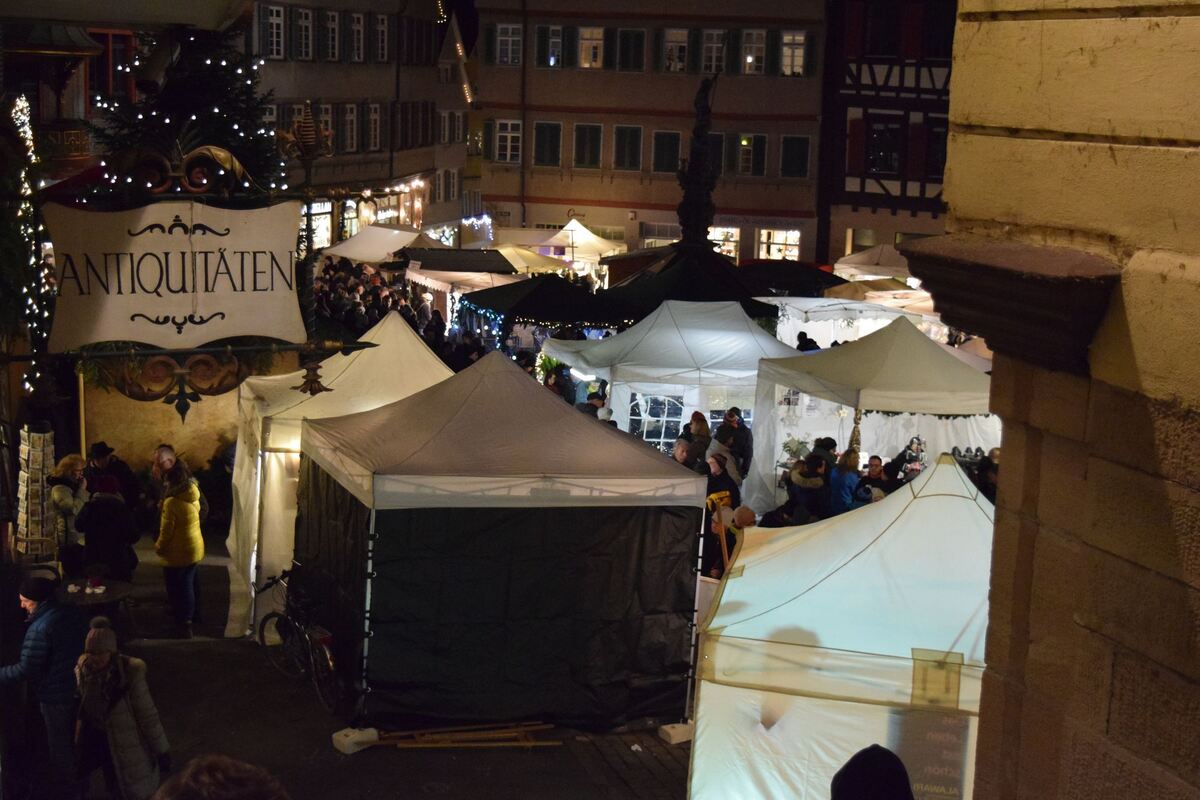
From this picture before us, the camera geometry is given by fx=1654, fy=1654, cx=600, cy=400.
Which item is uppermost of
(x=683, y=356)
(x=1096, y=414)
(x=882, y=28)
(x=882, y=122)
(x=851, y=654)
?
(x=882, y=28)

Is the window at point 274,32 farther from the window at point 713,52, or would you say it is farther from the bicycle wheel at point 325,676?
the bicycle wheel at point 325,676

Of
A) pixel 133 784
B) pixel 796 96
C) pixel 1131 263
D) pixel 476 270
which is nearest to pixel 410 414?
pixel 133 784

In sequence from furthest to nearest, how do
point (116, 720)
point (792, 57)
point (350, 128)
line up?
point (792, 57) < point (350, 128) < point (116, 720)

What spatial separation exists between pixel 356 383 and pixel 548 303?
7.50 m

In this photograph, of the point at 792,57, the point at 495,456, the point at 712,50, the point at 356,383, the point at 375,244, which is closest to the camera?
the point at 495,456

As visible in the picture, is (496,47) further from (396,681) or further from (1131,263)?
(1131,263)

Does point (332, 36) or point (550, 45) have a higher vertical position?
point (550, 45)

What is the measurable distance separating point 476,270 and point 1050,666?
22.1m

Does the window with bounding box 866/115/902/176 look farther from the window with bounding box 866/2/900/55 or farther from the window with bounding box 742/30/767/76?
the window with bounding box 742/30/767/76

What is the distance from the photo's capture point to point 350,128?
37.8 meters

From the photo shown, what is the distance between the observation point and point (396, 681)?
10320 mm

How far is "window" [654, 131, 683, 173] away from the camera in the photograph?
42562 mm

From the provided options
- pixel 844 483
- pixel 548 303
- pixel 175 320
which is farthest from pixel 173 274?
pixel 548 303

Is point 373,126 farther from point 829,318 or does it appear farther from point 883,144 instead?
point 829,318
